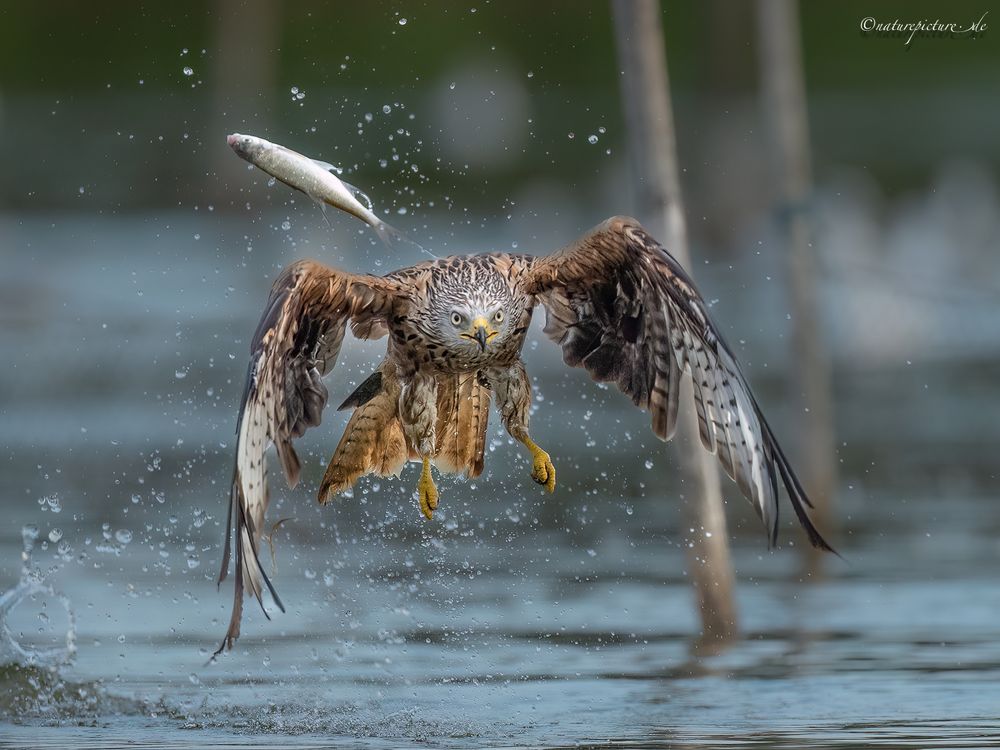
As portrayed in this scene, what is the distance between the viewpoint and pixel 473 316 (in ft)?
22.0

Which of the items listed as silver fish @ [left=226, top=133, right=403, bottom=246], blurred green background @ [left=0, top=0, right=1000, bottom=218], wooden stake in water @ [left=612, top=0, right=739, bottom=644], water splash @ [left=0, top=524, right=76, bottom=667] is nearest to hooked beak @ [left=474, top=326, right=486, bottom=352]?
silver fish @ [left=226, top=133, right=403, bottom=246]

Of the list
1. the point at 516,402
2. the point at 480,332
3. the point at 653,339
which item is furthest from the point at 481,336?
the point at 653,339

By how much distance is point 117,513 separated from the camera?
10875 mm

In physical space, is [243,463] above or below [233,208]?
→ below

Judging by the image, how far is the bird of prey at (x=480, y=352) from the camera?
641 centimetres

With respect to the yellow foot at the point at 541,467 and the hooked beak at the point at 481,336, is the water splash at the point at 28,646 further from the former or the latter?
the hooked beak at the point at 481,336

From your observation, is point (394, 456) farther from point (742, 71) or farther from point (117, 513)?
point (742, 71)

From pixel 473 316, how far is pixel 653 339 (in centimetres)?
64

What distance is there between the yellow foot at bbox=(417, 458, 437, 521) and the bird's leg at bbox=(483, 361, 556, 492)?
0.31 m

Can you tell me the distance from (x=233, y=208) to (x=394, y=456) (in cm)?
1751

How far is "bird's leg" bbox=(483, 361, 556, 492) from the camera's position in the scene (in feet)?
23.1

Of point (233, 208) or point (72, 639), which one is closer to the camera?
point (72, 639)

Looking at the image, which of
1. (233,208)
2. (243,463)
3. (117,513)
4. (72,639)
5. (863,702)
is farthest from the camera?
(233,208)

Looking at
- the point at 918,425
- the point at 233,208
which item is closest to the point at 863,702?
the point at 918,425
